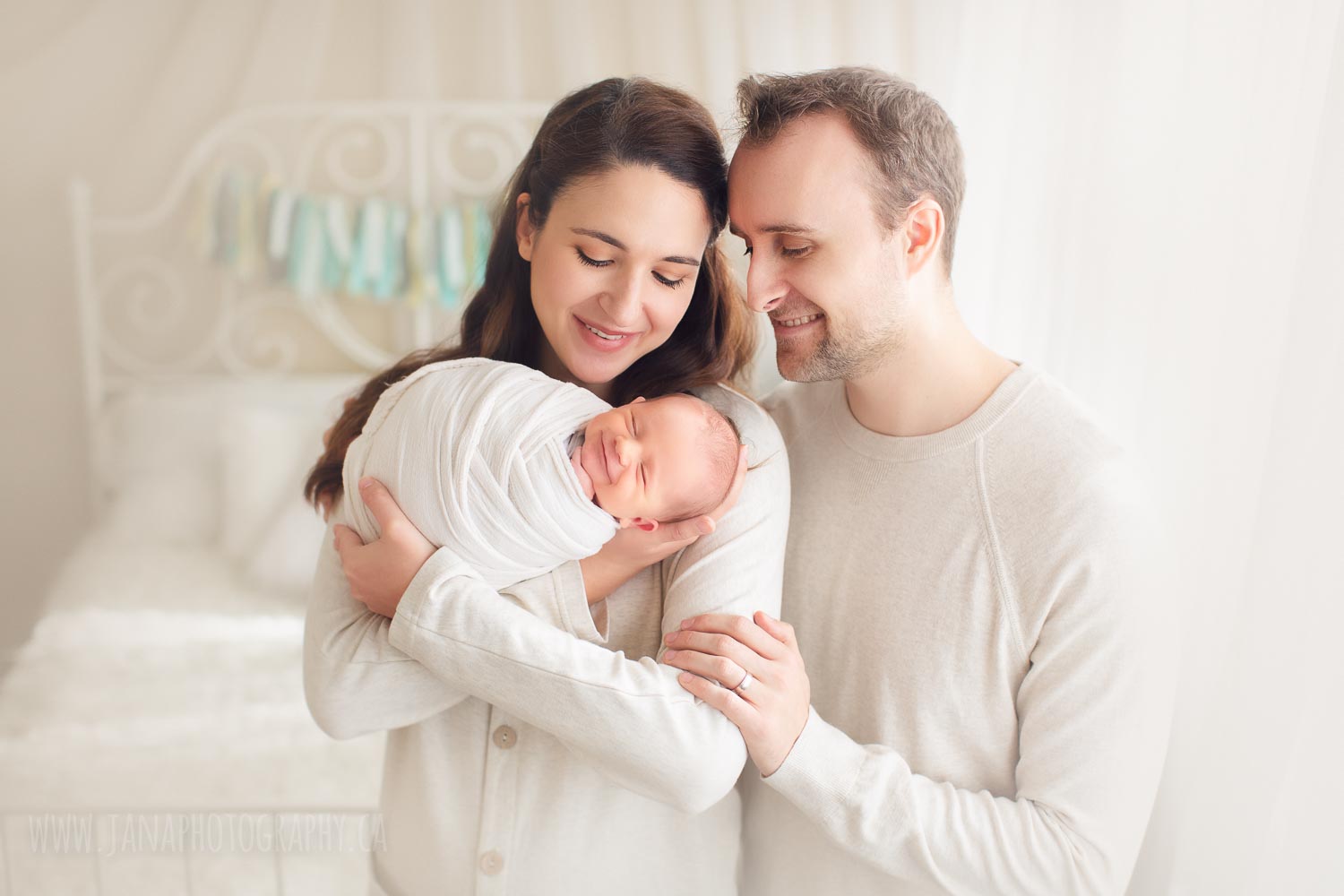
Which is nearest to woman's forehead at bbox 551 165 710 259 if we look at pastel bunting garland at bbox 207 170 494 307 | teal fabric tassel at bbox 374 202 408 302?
pastel bunting garland at bbox 207 170 494 307

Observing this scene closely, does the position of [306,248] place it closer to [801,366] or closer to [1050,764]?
[801,366]

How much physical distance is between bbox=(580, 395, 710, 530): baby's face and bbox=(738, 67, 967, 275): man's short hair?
0.37 metres

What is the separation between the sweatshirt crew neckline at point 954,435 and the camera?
1195mm

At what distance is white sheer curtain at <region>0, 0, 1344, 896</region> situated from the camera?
917 mm

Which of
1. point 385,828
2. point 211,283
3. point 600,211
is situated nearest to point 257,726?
point 385,828

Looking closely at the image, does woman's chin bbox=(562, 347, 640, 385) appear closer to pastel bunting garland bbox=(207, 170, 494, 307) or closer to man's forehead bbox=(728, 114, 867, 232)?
man's forehead bbox=(728, 114, 867, 232)

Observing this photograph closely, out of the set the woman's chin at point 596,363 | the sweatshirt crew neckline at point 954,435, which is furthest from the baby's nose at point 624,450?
the sweatshirt crew neckline at point 954,435

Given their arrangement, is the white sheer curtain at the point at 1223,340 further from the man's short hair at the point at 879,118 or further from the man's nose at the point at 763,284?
the man's nose at the point at 763,284

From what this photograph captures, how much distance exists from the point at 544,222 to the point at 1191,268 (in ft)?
2.63

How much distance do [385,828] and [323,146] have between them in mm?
2101

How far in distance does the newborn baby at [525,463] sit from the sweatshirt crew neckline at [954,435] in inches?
8.1

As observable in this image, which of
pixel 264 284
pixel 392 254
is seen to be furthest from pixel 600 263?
pixel 264 284

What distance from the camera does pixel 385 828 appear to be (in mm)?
1255

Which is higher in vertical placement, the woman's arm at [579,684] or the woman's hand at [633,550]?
the woman's hand at [633,550]
